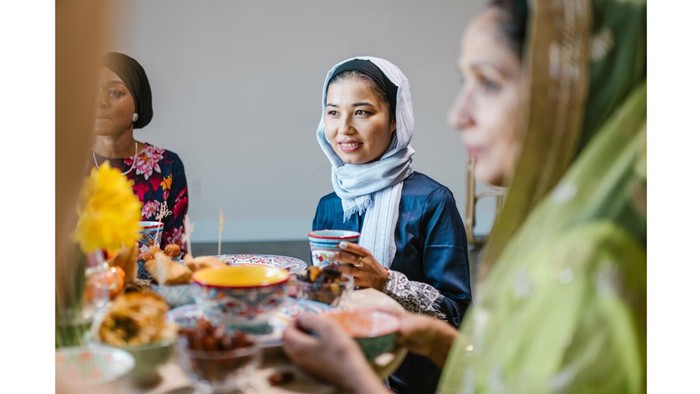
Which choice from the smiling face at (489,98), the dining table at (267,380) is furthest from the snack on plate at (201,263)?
the smiling face at (489,98)

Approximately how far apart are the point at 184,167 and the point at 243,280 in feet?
1.22

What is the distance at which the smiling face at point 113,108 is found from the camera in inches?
45.1

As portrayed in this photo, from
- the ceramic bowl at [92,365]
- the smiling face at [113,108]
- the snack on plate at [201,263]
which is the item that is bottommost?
the ceramic bowl at [92,365]

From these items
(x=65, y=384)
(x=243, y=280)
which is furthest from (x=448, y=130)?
(x=65, y=384)

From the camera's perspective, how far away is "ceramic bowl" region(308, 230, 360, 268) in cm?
124

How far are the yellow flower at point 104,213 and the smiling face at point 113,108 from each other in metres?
0.13

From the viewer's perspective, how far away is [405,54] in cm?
121

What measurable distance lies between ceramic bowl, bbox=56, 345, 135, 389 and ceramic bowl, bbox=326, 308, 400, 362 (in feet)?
1.08

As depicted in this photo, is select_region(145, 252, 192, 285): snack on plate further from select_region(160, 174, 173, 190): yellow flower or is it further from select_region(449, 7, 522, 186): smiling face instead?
select_region(449, 7, 522, 186): smiling face

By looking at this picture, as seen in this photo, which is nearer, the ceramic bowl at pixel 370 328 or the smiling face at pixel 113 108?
→ the ceramic bowl at pixel 370 328

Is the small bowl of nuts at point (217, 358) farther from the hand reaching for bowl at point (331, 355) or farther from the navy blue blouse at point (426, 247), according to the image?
the navy blue blouse at point (426, 247)

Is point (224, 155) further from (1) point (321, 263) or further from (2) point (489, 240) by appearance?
(2) point (489, 240)

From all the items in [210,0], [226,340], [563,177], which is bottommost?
[226,340]

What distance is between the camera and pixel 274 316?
41.3 inches
